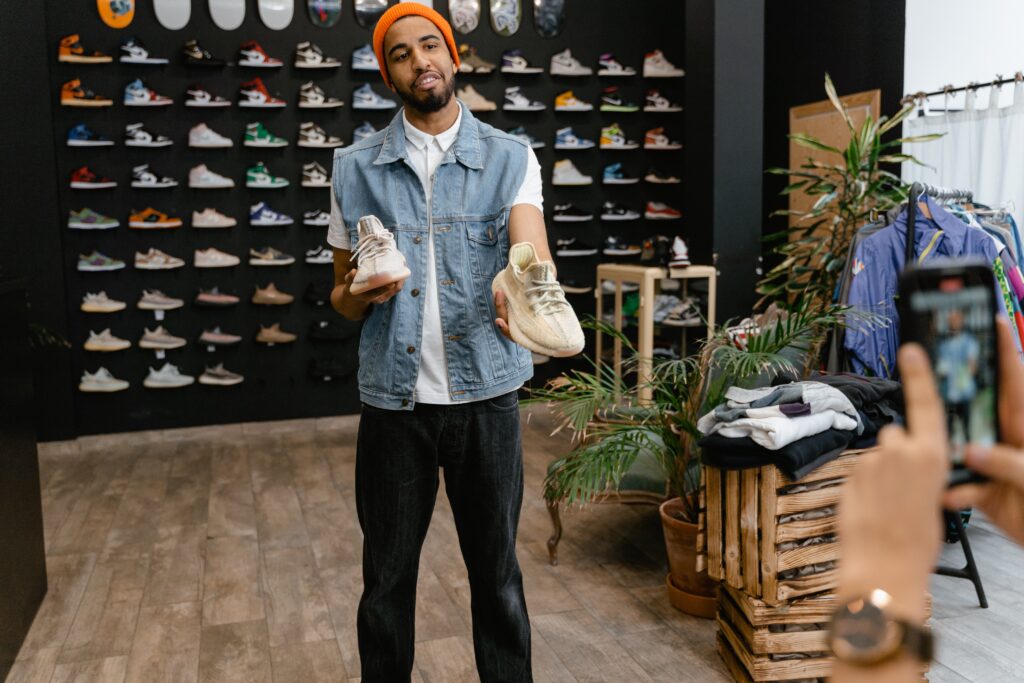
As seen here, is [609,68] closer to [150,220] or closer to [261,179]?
[261,179]

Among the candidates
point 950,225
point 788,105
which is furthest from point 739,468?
point 788,105

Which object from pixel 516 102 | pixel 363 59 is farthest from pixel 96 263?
pixel 516 102

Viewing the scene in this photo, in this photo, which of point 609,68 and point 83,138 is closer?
point 83,138

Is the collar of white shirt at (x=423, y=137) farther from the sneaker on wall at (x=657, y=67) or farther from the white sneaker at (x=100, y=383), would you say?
the sneaker on wall at (x=657, y=67)

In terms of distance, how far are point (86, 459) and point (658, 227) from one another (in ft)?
14.7

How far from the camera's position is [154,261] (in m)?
5.78

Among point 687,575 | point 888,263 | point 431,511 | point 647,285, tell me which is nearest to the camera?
point 431,511

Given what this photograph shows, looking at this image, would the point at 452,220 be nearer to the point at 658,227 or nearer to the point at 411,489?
the point at 411,489

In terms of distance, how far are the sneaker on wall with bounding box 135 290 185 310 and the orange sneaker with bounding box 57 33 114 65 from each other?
152cm

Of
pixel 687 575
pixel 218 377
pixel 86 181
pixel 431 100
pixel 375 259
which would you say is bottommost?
pixel 687 575

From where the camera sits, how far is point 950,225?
10.6 feet

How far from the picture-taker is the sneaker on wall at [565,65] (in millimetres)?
6504

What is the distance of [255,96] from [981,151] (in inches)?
177

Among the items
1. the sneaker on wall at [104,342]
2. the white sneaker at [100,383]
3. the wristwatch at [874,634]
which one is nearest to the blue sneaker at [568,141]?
the sneaker on wall at [104,342]
